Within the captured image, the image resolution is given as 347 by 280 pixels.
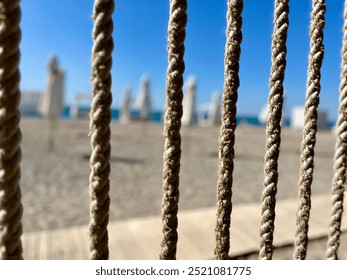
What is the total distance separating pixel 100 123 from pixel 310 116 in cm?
70

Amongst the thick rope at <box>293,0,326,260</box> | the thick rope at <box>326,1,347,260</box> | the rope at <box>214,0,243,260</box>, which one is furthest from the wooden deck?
the rope at <box>214,0,243,260</box>

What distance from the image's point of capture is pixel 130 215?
495 cm

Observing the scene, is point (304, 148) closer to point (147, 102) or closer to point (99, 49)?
point (99, 49)

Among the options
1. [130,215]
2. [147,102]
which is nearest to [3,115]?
[130,215]

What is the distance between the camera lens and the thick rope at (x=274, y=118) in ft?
3.27

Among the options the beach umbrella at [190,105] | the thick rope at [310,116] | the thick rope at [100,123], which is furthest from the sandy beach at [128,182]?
the thick rope at [100,123]

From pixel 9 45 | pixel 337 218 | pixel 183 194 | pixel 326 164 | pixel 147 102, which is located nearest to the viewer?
pixel 9 45

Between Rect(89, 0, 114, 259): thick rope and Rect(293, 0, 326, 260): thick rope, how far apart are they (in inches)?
26.0

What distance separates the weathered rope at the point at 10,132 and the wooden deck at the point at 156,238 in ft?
7.29

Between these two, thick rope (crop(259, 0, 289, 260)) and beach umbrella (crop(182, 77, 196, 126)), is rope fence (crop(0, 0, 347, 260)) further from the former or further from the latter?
beach umbrella (crop(182, 77, 196, 126))

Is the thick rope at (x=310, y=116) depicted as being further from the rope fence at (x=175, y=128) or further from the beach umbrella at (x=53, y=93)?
the beach umbrella at (x=53, y=93)

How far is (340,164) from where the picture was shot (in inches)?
48.6
